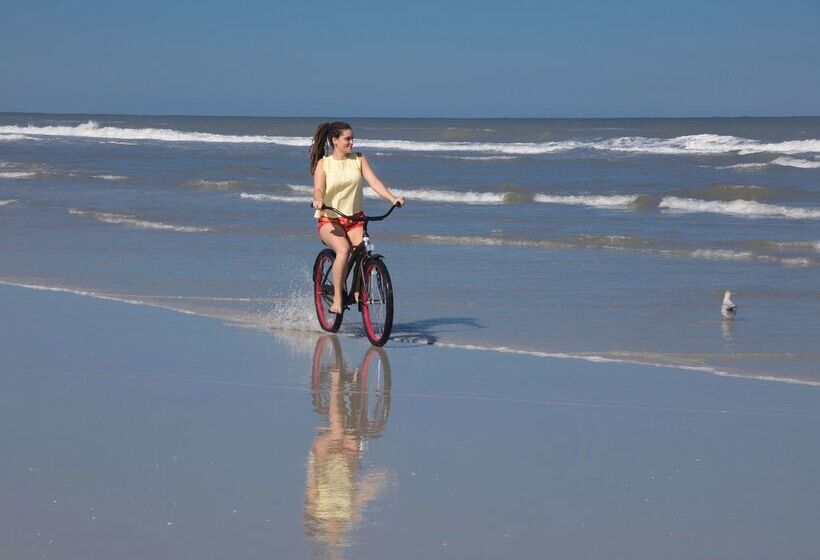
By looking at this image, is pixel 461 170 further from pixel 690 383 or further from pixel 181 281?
pixel 690 383

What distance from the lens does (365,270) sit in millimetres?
8617

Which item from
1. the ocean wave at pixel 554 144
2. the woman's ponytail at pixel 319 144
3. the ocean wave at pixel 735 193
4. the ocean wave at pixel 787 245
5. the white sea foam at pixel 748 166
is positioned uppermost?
the ocean wave at pixel 554 144

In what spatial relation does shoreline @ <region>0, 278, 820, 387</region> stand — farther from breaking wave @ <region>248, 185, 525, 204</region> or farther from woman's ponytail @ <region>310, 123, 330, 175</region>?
breaking wave @ <region>248, 185, 525, 204</region>

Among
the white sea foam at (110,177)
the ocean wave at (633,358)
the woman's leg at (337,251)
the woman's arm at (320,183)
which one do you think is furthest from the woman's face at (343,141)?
the white sea foam at (110,177)

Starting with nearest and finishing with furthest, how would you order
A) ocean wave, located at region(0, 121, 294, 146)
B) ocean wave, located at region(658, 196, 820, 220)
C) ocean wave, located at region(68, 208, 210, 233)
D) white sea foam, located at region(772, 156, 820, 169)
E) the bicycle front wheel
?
the bicycle front wheel < ocean wave, located at region(68, 208, 210, 233) < ocean wave, located at region(658, 196, 820, 220) < white sea foam, located at region(772, 156, 820, 169) < ocean wave, located at region(0, 121, 294, 146)

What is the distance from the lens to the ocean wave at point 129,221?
17172 mm

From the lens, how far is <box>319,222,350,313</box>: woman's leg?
28.1ft

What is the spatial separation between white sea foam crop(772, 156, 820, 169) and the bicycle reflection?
30.2 meters

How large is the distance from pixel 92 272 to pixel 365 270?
14.8 feet

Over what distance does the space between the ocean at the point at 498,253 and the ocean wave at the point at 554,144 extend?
13.0m

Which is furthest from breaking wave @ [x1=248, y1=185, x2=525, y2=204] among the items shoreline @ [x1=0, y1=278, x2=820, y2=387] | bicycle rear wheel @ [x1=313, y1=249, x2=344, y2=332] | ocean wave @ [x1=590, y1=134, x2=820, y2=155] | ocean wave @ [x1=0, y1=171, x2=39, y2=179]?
ocean wave @ [x1=590, y1=134, x2=820, y2=155]

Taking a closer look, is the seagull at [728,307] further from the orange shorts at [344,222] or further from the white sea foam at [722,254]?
the white sea foam at [722,254]

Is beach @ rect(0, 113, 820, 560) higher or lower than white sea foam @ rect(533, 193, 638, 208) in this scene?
lower

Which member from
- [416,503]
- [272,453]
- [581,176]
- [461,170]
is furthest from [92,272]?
[461,170]
